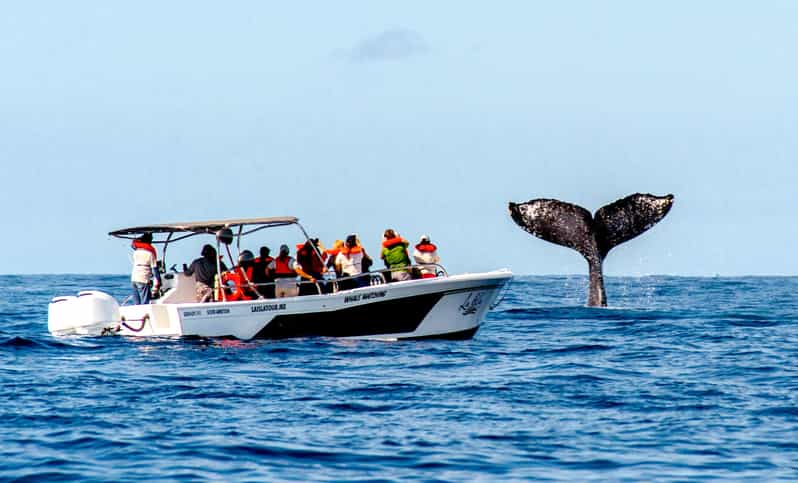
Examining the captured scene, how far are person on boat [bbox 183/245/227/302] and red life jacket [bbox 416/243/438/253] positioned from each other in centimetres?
340

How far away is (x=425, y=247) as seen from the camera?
21922mm

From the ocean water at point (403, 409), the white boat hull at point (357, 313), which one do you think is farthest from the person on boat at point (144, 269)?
the white boat hull at point (357, 313)

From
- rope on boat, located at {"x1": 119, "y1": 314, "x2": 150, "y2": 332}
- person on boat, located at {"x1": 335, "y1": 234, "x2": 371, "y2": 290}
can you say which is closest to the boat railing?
person on boat, located at {"x1": 335, "y1": 234, "x2": 371, "y2": 290}

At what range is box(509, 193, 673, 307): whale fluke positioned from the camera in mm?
27828

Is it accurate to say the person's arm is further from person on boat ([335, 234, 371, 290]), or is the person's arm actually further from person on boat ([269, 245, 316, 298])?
person on boat ([335, 234, 371, 290])

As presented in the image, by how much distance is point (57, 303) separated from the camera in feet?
76.5

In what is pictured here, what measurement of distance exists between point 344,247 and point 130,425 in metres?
9.01

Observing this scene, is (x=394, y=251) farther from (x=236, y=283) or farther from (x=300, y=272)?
(x=236, y=283)

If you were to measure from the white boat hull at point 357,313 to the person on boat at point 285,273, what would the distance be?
0.41 metres

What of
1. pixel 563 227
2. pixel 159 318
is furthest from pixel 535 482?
pixel 563 227

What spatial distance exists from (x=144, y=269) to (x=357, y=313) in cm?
426

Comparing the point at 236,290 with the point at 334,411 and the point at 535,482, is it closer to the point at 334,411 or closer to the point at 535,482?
the point at 334,411

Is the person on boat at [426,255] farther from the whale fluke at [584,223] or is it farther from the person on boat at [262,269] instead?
the whale fluke at [584,223]

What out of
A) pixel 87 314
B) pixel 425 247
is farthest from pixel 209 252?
pixel 425 247
